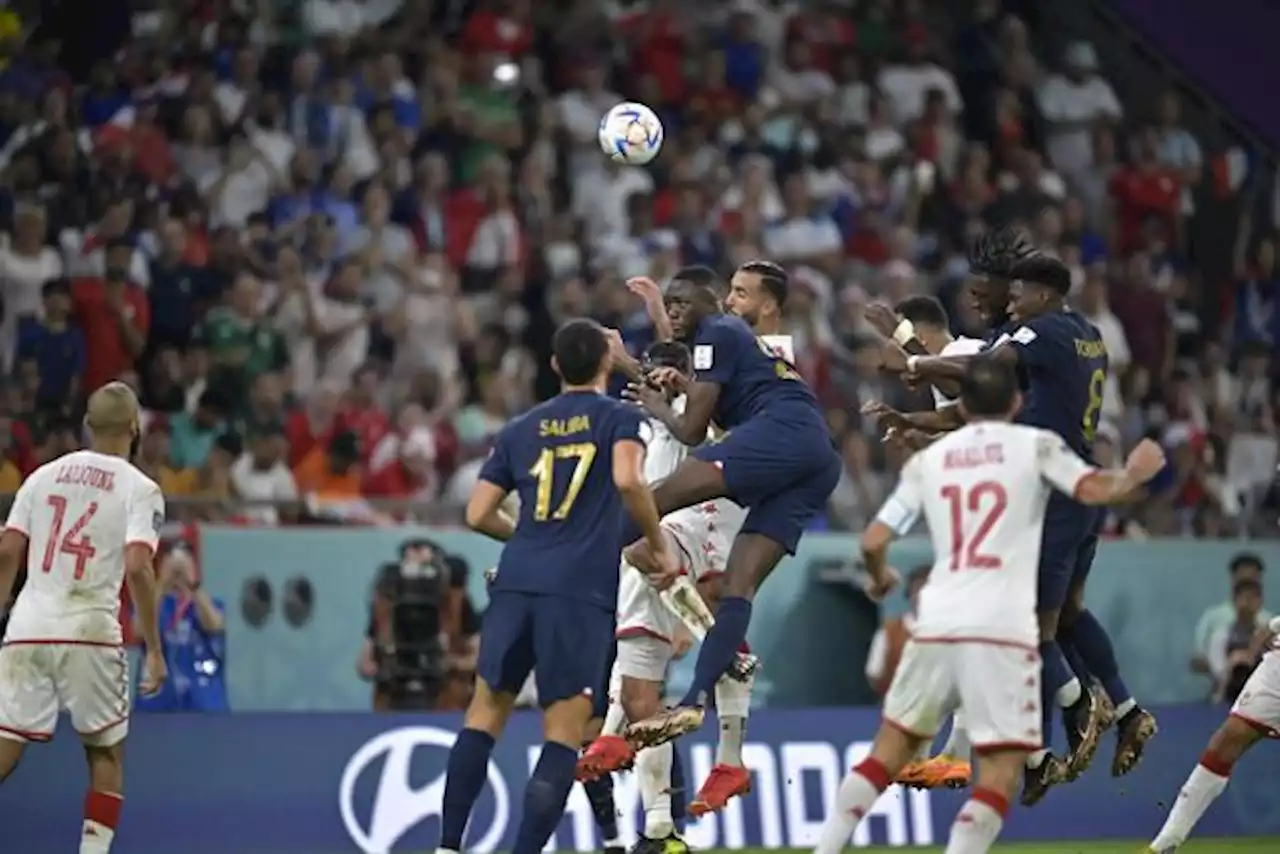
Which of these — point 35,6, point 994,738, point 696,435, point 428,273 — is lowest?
point 994,738

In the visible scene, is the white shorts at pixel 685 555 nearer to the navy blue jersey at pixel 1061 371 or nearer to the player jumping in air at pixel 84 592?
the navy blue jersey at pixel 1061 371

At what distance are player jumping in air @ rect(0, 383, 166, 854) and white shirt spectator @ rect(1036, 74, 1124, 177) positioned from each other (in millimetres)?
14807

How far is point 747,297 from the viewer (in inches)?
571

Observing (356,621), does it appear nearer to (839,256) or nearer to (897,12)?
→ (839,256)

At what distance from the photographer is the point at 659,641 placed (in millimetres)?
14812

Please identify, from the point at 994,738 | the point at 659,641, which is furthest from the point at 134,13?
the point at 994,738

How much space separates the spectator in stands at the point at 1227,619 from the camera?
66.5 feet

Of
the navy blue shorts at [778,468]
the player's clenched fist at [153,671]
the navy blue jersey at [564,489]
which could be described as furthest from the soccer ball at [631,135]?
the player's clenched fist at [153,671]

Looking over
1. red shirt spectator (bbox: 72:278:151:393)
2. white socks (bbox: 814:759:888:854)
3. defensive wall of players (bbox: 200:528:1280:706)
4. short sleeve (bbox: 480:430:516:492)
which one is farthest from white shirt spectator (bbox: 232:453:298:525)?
white socks (bbox: 814:759:888:854)

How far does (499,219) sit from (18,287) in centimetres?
440

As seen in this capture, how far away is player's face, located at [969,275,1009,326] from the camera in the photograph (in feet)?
46.0

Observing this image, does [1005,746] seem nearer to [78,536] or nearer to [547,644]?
[547,644]

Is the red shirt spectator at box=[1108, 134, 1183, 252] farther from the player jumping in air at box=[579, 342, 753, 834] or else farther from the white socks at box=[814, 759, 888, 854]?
the white socks at box=[814, 759, 888, 854]

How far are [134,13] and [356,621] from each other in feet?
22.3
